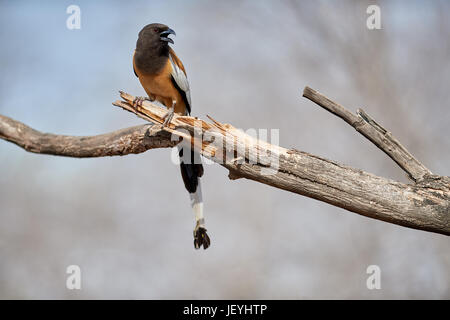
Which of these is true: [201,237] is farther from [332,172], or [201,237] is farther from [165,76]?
[165,76]

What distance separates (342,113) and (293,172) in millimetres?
424

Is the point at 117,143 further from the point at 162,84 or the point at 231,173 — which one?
the point at 231,173

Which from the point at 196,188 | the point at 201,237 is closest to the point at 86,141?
the point at 196,188

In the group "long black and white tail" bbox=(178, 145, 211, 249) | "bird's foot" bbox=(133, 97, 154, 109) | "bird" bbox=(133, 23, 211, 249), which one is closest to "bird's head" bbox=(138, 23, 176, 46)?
"bird" bbox=(133, 23, 211, 249)

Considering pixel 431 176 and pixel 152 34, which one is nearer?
pixel 431 176

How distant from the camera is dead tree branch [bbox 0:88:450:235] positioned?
2.00 metres

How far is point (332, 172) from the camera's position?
202 centimetres

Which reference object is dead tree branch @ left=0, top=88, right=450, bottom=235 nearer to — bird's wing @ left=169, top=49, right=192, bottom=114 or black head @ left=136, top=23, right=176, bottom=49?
bird's wing @ left=169, top=49, right=192, bottom=114

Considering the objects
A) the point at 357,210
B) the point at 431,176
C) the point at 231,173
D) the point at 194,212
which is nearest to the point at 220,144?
the point at 231,173

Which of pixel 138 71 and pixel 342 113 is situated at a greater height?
pixel 138 71

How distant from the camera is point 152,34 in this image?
242cm

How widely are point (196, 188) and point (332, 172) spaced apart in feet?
2.70

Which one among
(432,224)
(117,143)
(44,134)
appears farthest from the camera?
(44,134)

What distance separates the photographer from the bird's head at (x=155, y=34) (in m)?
2.41
